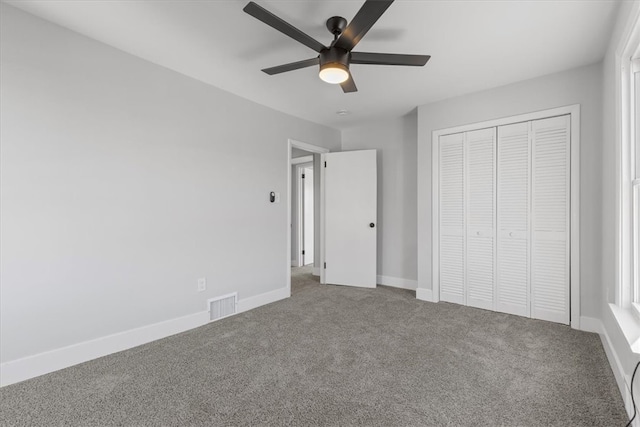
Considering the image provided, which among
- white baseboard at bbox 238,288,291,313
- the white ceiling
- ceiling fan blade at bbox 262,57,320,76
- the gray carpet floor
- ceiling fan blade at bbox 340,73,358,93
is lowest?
the gray carpet floor

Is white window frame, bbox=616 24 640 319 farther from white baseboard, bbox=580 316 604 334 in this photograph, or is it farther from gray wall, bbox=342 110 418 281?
gray wall, bbox=342 110 418 281

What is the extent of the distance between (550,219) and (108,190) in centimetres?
399

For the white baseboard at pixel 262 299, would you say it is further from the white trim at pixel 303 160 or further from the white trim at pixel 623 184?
the white trim at pixel 623 184

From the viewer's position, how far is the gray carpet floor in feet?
5.44

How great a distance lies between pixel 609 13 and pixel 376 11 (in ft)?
5.61

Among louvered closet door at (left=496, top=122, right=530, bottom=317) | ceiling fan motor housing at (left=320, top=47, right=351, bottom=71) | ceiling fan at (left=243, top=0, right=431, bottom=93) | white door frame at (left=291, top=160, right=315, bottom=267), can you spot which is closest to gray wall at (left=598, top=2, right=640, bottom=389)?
louvered closet door at (left=496, top=122, right=530, bottom=317)

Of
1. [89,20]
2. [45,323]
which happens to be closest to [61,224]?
[45,323]

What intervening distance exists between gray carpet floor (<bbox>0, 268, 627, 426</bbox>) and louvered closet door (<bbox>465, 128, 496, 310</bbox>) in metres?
0.46

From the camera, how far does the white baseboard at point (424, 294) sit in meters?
3.74

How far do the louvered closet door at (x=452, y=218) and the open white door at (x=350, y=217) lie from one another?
101 cm

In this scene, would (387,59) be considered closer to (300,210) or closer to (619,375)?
(619,375)

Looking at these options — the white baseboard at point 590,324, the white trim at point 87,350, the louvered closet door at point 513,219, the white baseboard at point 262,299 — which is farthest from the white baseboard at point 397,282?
the white trim at point 87,350

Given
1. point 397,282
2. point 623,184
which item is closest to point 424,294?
point 397,282

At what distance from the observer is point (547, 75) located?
296 centimetres
